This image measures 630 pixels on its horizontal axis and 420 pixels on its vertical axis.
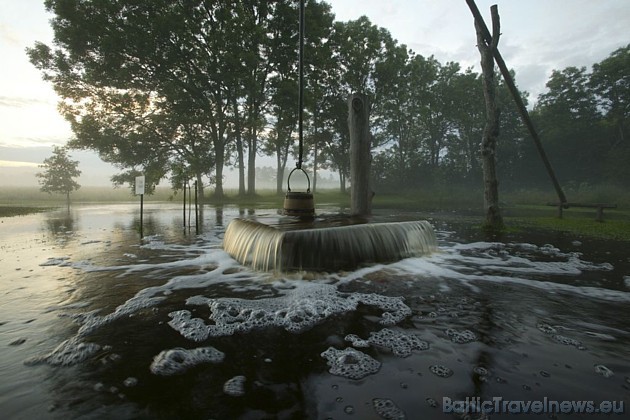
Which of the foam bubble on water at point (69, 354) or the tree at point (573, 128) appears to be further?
the tree at point (573, 128)

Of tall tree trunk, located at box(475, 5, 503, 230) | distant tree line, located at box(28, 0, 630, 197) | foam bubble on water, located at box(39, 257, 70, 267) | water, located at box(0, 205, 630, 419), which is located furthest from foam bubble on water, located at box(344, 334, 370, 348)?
distant tree line, located at box(28, 0, 630, 197)

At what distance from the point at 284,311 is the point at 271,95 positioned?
104 feet

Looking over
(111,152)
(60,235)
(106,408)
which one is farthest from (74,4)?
(106,408)

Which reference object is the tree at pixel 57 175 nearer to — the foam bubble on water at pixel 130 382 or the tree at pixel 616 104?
the foam bubble on water at pixel 130 382

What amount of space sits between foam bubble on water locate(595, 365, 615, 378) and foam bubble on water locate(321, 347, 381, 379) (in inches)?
75.9

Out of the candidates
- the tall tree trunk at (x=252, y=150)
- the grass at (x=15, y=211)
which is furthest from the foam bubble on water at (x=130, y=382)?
the tall tree trunk at (x=252, y=150)

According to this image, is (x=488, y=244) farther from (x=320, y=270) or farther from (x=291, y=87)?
(x=291, y=87)

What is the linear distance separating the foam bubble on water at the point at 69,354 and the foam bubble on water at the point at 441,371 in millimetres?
3255

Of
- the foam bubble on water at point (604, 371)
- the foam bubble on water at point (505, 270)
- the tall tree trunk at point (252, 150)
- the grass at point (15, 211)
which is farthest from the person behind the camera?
the tall tree trunk at point (252, 150)

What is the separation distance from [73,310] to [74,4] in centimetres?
3042

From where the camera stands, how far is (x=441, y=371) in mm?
2686

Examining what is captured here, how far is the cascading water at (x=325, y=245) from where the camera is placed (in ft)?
19.0

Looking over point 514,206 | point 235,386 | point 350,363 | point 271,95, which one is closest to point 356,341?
point 350,363

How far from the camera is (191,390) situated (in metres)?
2.43
